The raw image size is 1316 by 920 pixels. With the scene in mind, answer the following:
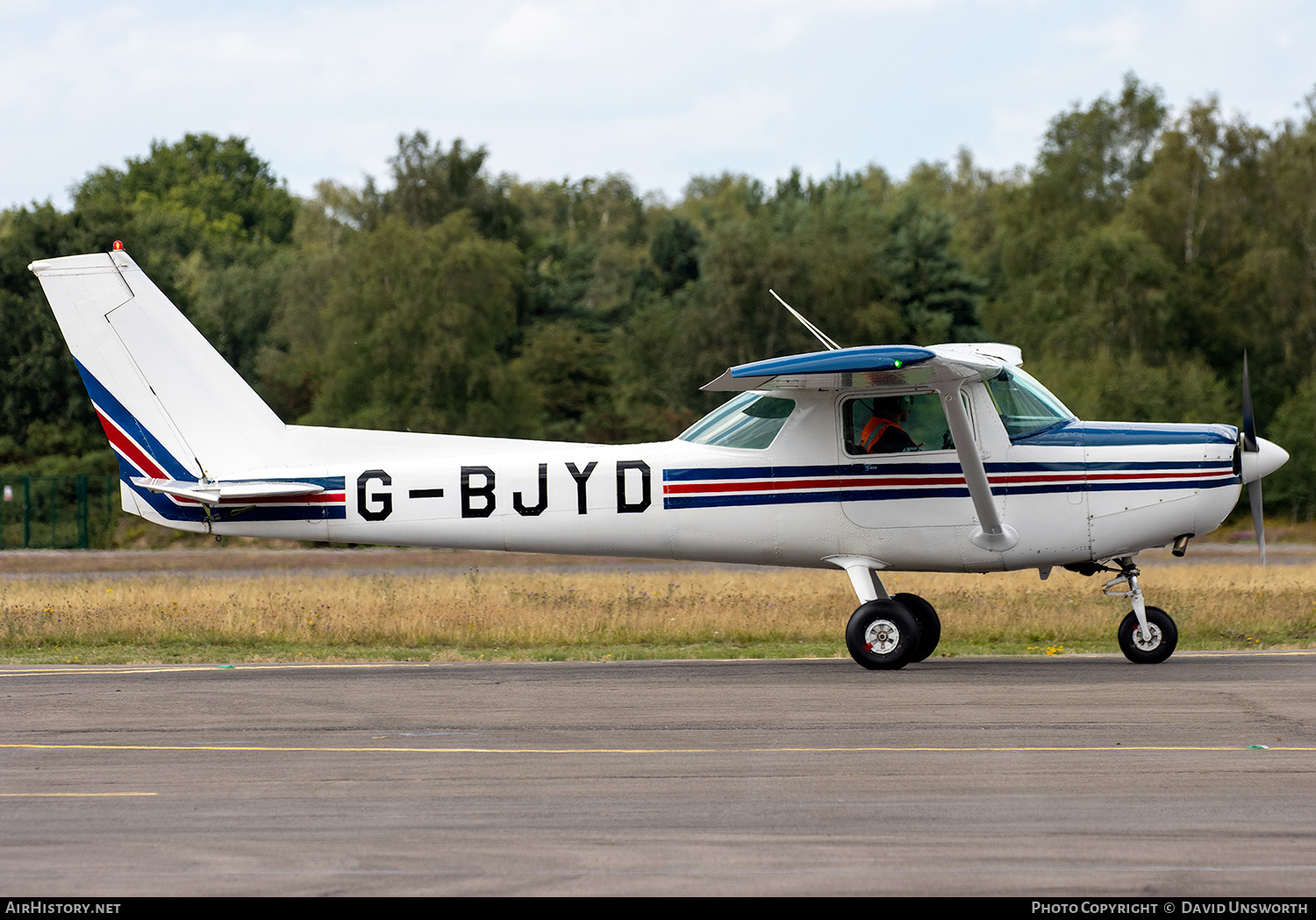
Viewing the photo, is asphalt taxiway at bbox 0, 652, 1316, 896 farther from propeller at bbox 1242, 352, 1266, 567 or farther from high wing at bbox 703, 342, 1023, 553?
high wing at bbox 703, 342, 1023, 553

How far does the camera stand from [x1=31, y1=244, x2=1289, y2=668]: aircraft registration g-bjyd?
12156mm

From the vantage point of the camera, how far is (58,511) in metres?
42.8

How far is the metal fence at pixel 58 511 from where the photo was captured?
4047 centimetres

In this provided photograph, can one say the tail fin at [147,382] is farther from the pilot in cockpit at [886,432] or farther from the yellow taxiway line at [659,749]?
the pilot in cockpit at [886,432]

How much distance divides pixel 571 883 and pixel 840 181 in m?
61.7

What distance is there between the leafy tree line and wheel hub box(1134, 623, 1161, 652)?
109 feet

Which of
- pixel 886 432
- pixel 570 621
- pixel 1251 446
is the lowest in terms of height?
pixel 570 621

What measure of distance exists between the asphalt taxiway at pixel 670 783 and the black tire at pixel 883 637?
0.33 meters

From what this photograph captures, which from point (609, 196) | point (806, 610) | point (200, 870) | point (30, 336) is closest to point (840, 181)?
point (30, 336)

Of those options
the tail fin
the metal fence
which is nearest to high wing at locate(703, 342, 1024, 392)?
the tail fin

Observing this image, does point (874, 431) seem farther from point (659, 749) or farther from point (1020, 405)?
point (659, 749)

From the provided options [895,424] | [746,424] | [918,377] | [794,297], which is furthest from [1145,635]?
[794,297]

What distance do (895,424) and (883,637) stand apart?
6.27ft

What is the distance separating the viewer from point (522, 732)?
9125mm
